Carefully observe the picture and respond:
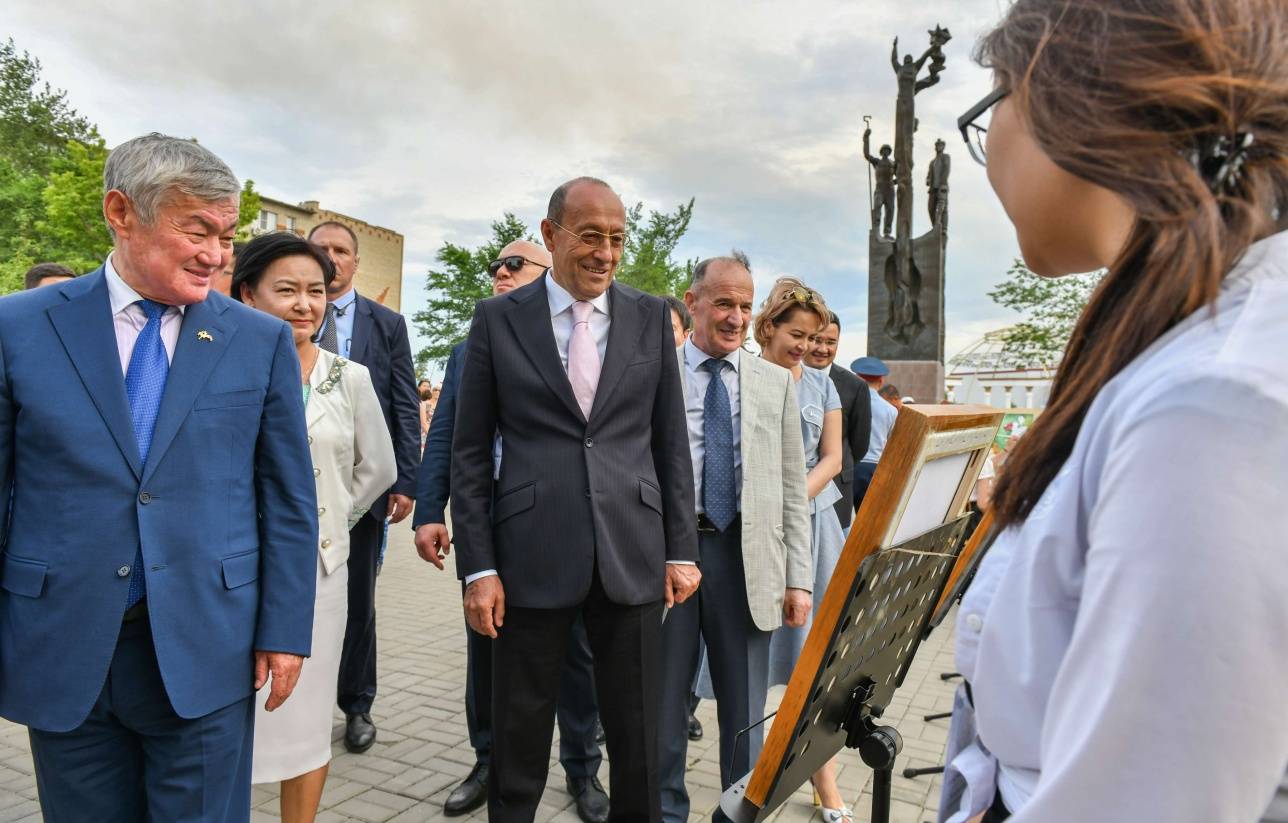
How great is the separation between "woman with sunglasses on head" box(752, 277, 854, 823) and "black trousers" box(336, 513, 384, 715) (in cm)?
217

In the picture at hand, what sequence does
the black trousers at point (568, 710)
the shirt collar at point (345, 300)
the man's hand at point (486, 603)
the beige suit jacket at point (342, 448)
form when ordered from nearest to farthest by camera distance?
the man's hand at point (486, 603)
the beige suit jacket at point (342, 448)
the black trousers at point (568, 710)
the shirt collar at point (345, 300)

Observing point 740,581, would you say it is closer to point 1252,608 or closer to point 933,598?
point 933,598

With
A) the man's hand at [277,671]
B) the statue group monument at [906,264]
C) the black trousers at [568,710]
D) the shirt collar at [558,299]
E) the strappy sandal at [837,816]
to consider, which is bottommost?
the strappy sandal at [837,816]

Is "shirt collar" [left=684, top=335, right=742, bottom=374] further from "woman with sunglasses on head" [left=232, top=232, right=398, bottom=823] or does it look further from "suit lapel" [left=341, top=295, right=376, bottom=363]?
"suit lapel" [left=341, top=295, right=376, bottom=363]

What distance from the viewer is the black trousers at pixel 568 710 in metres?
3.84

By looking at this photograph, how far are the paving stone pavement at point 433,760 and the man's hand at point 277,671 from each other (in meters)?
1.49

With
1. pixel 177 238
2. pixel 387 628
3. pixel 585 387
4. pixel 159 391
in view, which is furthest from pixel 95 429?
pixel 387 628

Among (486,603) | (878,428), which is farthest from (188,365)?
(878,428)

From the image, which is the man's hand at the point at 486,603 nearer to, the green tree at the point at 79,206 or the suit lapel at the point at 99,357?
the suit lapel at the point at 99,357

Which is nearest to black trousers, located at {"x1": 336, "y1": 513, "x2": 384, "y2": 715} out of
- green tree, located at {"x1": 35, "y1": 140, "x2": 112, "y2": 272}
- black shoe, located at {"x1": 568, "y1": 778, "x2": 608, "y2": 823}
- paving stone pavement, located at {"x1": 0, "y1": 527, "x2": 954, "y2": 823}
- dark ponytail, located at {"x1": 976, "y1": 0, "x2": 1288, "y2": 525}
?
paving stone pavement, located at {"x1": 0, "y1": 527, "x2": 954, "y2": 823}

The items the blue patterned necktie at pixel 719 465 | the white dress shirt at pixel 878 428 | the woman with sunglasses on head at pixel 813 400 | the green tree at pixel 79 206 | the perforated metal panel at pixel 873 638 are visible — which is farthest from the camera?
the green tree at pixel 79 206

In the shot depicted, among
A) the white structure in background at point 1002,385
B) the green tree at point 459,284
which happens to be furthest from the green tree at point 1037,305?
the green tree at point 459,284

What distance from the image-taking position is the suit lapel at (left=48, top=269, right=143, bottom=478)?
81.1 inches

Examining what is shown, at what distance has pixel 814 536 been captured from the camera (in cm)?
404
